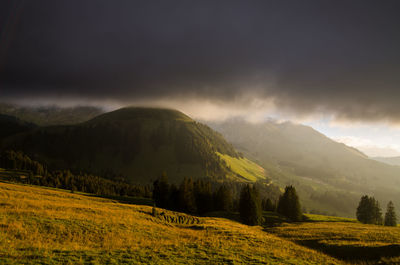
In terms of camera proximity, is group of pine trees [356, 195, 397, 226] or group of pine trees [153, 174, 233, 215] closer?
group of pine trees [153, 174, 233, 215]

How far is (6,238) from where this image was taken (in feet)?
53.4

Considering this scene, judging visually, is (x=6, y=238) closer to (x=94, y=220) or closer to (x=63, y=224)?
(x=63, y=224)

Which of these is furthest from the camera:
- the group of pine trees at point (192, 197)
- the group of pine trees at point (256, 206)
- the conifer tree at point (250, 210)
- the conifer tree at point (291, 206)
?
the conifer tree at point (291, 206)

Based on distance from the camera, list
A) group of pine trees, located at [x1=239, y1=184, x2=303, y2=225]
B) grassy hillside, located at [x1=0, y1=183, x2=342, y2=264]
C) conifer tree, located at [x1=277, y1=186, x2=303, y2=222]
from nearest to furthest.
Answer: grassy hillside, located at [x1=0, y1=183, x2=342, y2=264], group of pine trees, located at [x1=239, y1=184, x2=303, y2=225], conifer tree, located at [x1=277, y1=186, x2=303, y2=222]

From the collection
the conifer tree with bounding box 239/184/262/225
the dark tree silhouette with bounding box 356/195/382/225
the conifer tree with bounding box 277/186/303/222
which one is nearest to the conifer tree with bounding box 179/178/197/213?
the conifer tree with bounding box 239/184/262/225

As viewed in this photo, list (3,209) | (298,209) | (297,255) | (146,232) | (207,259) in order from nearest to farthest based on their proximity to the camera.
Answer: (207,259) < (297,255) < (3,209) < (146,232) < (298,209)

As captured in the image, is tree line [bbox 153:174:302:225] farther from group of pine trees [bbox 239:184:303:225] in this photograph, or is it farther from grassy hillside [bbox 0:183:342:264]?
grassy hillside [bbox 0:183:342:264]

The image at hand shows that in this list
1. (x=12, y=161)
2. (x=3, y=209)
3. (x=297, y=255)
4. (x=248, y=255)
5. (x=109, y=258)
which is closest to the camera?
(x=109, y=258)

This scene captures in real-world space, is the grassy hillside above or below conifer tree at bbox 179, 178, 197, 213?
above

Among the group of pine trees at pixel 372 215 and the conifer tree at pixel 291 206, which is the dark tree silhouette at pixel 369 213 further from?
the conifer tree at pixel 291 206

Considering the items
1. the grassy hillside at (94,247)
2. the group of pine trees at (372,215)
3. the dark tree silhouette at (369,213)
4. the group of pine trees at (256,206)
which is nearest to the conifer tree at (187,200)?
the group of pine trees at (256,206)

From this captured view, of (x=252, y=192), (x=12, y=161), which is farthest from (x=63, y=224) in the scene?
(x=12, y=161)

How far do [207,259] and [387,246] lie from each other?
83.1 ft

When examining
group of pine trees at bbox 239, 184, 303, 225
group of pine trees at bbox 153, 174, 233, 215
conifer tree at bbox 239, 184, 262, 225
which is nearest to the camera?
conifer tree at bbox 239, 184, 262, 225
